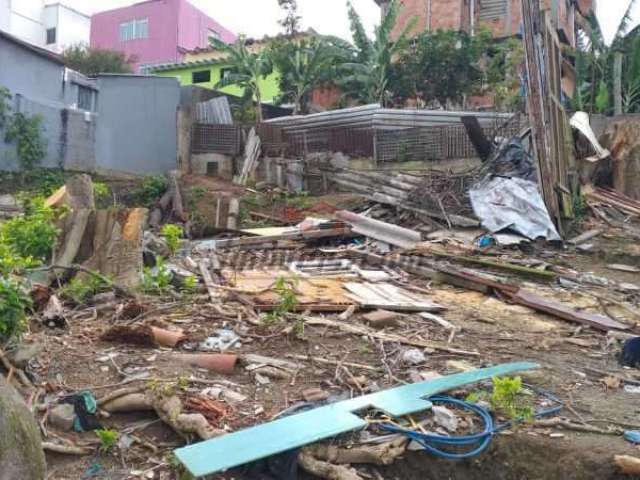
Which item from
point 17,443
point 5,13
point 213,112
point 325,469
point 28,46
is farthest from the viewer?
point 5,13

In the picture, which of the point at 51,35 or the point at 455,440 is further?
the point at 51,35

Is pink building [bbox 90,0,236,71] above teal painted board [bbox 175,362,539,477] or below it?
above

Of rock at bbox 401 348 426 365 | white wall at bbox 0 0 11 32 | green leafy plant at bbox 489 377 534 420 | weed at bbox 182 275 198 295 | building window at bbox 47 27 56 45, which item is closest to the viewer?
green leafy plant at bbox 489 377 534 420

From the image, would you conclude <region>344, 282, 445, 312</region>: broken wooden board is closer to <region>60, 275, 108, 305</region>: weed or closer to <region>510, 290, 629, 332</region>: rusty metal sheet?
<region>510, 290, 629, 332</region>: rusty metal sheet

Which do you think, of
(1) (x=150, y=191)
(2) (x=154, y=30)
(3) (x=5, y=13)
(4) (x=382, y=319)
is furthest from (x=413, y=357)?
(3) (x=5, y=13)

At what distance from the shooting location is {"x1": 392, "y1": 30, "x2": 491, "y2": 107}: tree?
17.0 metres

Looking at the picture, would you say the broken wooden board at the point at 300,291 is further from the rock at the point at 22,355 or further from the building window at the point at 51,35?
the building window at the point at 51,35

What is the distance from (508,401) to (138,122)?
47.4 ft

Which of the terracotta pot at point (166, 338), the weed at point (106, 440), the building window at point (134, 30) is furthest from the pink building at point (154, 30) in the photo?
the weed at point (106, 440)

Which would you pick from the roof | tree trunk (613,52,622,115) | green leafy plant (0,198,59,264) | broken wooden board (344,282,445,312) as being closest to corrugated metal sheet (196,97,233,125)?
the roof

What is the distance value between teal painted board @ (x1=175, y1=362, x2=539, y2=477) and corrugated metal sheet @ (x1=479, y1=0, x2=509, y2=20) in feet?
62.6

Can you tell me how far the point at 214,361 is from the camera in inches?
149

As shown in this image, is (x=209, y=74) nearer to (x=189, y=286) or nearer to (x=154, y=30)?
(x=154, y=30)

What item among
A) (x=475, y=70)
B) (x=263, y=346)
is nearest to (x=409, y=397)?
(x=263, y=346)
